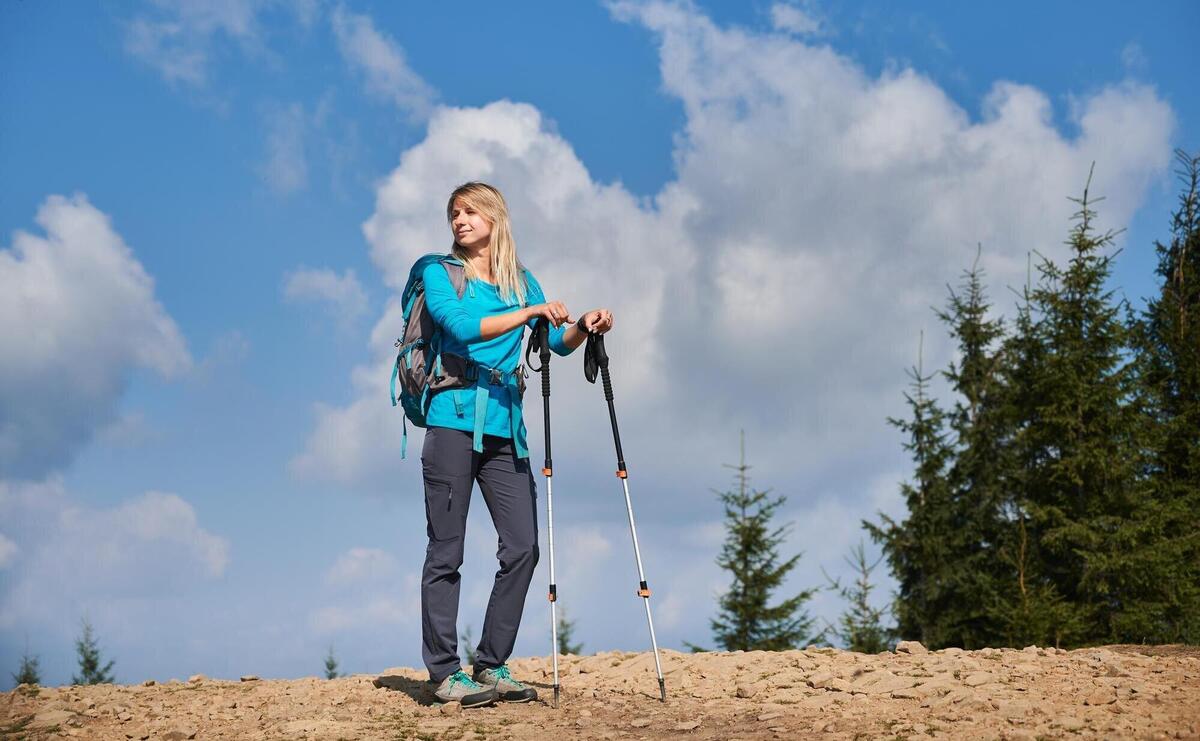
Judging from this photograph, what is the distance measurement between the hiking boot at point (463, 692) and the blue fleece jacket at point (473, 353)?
1630 mm

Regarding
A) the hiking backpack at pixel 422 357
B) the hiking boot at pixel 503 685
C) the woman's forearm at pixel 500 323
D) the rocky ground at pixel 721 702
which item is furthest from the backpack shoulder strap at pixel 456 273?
the rocky ground at pixel 721 702

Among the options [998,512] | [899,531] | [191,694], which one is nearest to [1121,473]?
[998,512]

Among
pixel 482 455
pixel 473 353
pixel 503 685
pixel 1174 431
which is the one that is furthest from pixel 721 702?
pixel 1174 431

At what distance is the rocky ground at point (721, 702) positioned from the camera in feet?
19.3

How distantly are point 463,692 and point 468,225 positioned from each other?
315cm

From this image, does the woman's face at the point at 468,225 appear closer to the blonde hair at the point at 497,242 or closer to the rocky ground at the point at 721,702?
the blonde hair at the point at 497,242

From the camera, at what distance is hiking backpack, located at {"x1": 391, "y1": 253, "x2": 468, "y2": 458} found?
6.65 meters

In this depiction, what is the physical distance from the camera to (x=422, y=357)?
264 inches

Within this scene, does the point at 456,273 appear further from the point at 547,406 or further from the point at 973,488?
the point at 973,488

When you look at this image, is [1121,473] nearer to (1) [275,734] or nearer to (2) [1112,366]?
(2) [1112,366]

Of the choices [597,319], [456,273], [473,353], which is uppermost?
[456,273]

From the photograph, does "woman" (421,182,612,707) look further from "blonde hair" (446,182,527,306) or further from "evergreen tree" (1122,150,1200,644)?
"evergreen tree" (1122,150,1200,644)

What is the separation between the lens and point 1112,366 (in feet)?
58.1

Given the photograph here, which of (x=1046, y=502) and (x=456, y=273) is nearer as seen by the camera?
(x=456, y=273)
